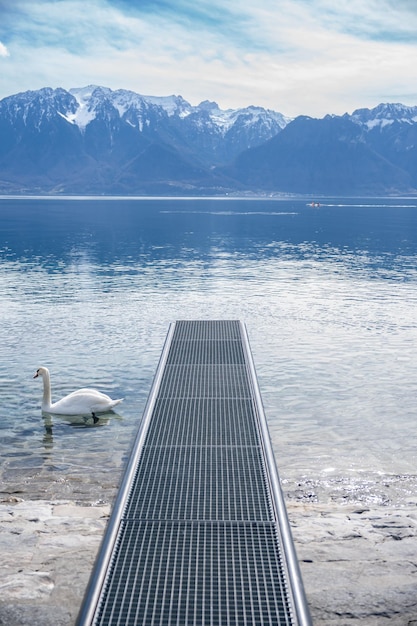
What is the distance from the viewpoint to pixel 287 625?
893 centimetres

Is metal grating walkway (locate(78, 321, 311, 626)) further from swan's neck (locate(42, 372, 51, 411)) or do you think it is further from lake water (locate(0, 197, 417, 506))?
swan's neck (locate(42, 372, 51, 411))

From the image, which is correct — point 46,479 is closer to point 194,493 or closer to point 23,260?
point 194,493

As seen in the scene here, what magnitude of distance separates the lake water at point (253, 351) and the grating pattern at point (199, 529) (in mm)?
1503

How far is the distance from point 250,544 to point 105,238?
8440 cm

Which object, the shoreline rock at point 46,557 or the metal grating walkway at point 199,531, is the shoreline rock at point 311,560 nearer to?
the shoreline rock at point 46,557

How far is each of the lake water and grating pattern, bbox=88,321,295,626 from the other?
1.50m

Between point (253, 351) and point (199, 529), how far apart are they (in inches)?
666

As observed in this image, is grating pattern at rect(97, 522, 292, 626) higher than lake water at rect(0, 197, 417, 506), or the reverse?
grating pattern at rect(97, 522, 292, 626)

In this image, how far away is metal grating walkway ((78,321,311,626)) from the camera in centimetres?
932

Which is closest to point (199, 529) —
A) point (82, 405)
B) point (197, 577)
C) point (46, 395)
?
point (197, 577)

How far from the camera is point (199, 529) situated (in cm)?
1160

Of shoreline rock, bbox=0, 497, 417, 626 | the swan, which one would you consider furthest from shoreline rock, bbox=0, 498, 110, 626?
the swan

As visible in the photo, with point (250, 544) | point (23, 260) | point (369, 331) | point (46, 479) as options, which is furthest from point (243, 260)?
point (250, 544)

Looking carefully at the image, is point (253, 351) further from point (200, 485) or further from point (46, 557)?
point (46, 557)
